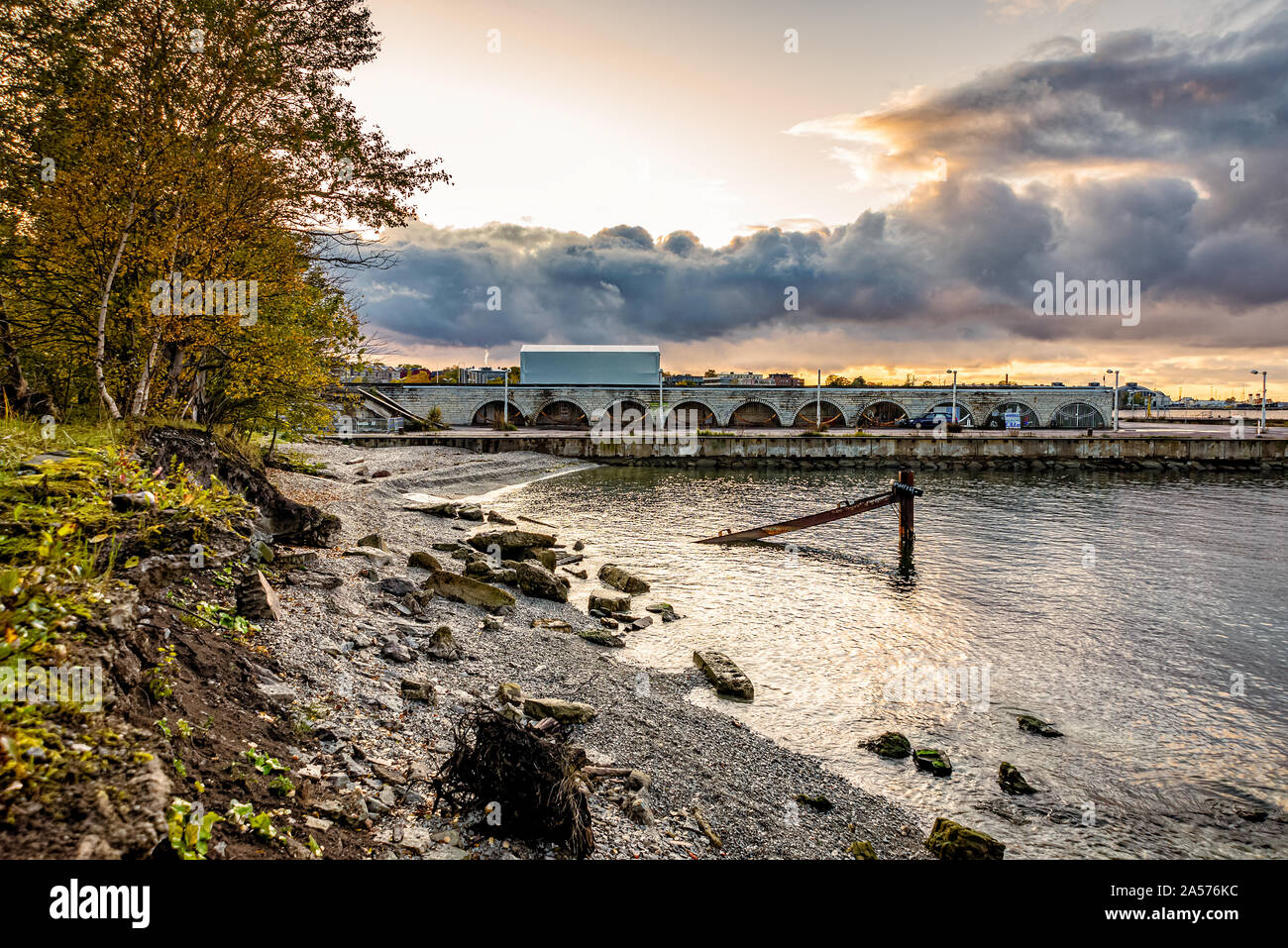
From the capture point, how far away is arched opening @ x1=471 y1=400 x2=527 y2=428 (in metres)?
71.2

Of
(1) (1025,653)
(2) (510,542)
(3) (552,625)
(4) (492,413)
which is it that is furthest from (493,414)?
(1) (1025,653)

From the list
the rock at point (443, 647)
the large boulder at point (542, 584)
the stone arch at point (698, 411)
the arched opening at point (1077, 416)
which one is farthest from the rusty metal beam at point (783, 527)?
the arched opening at point (1077, 416)

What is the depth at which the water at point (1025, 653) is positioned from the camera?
24.9 ft

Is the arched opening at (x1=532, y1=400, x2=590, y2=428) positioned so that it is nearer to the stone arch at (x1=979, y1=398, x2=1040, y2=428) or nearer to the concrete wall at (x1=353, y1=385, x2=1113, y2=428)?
the concrete wall at (x1=353, y1=385, x2=1113, y2=428)

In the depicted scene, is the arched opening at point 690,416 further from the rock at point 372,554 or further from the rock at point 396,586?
the rock at point 396,586

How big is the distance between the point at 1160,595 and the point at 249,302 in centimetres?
2406

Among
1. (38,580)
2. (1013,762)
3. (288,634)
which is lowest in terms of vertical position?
(1013,762)

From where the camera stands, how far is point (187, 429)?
1115 centimetres

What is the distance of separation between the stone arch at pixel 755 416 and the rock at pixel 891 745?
70.7m

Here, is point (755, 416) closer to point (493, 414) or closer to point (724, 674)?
point (493, 414)

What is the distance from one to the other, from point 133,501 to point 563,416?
69.9m

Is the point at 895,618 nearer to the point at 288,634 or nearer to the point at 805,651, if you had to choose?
the point at 805,651
